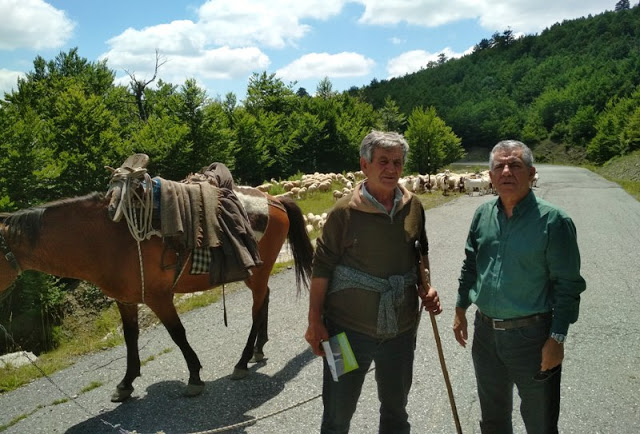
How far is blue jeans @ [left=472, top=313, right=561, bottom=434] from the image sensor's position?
229 cm

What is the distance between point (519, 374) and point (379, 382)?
76 cm

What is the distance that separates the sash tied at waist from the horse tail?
2.79 m

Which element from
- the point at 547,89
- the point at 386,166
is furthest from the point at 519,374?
the point at 547,89

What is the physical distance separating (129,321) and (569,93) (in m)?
83.9

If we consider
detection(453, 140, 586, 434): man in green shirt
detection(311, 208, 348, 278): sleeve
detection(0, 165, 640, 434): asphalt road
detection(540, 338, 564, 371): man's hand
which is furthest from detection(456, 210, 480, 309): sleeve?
detection(0, 165, 640, 434): asphalt road

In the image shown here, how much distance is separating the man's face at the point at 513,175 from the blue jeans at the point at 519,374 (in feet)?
2.26

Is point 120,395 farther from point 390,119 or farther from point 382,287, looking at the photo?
point 390,119

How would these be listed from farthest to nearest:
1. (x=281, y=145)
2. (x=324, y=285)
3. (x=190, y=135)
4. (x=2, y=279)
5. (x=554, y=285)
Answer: (x=281, y=145)
(x=190, y=135)
(x=2, y=279)
(x=324, y=285)
(x=554, y=285)

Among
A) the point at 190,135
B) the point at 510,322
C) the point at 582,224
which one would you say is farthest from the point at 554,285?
the point at 190,135

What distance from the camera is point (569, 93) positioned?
7319 centimetres

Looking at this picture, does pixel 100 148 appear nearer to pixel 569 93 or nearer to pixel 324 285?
pixel 324 285

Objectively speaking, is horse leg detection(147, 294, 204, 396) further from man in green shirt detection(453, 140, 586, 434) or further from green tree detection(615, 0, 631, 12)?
green tree detection(615, 0, 631, 12)

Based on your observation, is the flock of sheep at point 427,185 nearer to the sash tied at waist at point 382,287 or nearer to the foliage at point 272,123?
the foliage at point 272,123

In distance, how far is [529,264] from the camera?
7.42 feet
